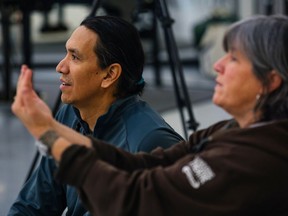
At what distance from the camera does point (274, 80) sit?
1.53m

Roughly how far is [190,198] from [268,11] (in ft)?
17.9

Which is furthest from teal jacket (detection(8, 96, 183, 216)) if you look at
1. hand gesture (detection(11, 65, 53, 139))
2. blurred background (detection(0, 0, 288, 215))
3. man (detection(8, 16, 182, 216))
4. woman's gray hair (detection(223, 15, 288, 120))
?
blurred background (detection(0, 0, 288, 215))

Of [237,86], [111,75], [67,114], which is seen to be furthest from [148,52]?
[237,86]

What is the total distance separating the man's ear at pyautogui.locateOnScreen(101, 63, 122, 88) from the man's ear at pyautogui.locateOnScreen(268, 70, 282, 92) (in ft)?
2.26

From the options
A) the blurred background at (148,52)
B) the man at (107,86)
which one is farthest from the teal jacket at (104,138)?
the blurred background at (148,52)

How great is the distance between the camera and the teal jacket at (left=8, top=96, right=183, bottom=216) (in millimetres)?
2010

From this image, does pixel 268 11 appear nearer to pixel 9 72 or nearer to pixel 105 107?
pixel 9 72

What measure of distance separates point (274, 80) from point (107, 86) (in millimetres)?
729

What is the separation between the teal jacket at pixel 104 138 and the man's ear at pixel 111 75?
0.07m

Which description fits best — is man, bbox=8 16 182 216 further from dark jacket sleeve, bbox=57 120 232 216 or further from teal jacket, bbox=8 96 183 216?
dark jacket sleeve, bbox=57 120 232 216

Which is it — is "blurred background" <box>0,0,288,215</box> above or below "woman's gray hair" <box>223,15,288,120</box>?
below

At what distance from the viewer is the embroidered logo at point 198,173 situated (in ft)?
4.82

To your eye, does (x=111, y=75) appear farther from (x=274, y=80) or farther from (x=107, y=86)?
(x=274, y=80)

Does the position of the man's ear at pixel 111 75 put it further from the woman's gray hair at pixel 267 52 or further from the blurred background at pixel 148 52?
the blurred background at pixel 148 52
